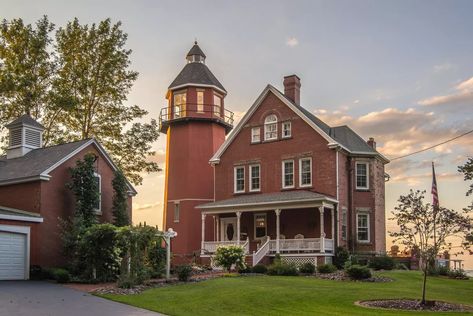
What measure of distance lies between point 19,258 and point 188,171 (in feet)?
49.9

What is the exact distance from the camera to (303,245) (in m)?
30.3

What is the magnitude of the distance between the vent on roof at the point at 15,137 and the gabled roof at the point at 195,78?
465 inches

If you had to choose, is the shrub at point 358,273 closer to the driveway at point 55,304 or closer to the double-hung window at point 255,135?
the driveway at point 55,304

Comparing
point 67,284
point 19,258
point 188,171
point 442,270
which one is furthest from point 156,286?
point 188,171

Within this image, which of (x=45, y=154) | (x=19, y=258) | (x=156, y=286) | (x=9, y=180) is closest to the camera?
(x=156, y=286)

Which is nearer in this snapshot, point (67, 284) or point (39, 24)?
point (67, 284)

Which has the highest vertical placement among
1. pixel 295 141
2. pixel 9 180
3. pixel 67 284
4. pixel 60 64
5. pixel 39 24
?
pixel 39 24

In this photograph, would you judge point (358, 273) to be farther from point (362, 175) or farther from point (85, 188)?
point (85, 188)

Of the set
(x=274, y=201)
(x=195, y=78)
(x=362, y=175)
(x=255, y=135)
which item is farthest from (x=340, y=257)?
(x=195, y=78)

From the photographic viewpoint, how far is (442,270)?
90.7 ft

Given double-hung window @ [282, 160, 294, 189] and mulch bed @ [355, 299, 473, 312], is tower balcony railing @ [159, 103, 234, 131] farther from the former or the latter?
mulch bed @ [355, 299, 473, 312]

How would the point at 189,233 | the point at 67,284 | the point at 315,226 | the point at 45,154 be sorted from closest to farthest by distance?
the point at 67,284 < the point at 45,154 < the point at 315,226 < the point at 189,233

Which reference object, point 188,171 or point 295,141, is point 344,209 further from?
point 188,171

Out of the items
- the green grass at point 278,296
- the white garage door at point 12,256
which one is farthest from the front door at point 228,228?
the white garage door at point 12,256
